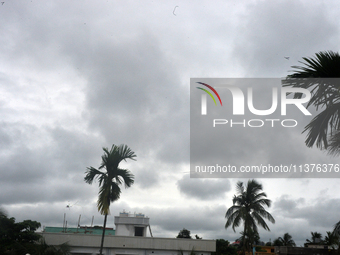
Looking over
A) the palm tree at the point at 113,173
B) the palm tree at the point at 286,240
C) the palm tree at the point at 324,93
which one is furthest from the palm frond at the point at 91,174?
the palm tree at the point at 286,240

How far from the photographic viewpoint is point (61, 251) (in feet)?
60.7

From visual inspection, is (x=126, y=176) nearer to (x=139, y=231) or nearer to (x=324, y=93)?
(x=324, y=93)

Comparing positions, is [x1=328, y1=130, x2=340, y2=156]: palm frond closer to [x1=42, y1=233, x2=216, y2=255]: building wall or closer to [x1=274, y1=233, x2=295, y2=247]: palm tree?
[x1=42, y1=233, x2=216, y2=255]: building wall

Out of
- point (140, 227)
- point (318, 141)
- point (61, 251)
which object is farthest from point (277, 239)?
point (318, 141)

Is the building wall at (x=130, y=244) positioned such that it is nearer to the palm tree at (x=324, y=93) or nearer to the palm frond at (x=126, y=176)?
the palm frond at (x=126, y=176)

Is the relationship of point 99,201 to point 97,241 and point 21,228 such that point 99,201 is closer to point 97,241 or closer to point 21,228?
point 97,241

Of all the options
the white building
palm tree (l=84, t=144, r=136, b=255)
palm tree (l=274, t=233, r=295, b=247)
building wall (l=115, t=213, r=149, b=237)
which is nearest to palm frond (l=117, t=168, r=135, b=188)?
palm tree (l=84, t=144, r=136, b=255)

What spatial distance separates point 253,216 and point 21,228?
22.3 metres

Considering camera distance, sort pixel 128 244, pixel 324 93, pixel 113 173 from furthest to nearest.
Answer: pixel 128 244 → pixel 113 173 → pixel 324 93

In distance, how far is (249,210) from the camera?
107ft

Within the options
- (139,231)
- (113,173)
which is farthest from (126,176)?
(139,231)

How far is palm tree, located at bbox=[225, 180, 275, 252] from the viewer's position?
1244 inches

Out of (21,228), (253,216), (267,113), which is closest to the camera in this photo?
(267,113)

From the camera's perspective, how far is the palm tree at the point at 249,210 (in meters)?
31.6
